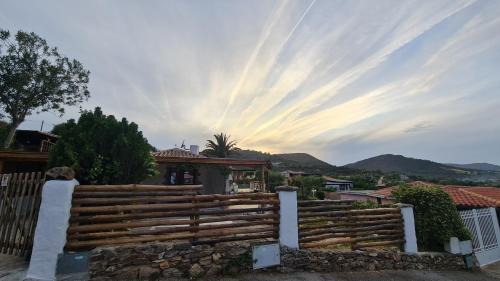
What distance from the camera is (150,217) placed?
5574mm

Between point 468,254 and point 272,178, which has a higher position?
point 272,178

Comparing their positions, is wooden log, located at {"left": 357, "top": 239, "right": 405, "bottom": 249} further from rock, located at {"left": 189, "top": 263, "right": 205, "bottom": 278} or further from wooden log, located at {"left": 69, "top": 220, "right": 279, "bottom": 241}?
rock, located at {"left": 189, "top": 263, "right": 205, "bottom": 278}

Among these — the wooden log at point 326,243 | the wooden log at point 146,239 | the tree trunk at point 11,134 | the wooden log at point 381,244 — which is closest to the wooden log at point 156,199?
the wooden log at point 146,239

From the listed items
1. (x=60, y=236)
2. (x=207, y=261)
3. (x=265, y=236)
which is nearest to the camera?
(x=60, y=236)

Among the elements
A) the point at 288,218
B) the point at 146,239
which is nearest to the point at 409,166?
the point at 288,218

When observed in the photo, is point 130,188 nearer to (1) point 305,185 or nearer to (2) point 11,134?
(2) point 11,134

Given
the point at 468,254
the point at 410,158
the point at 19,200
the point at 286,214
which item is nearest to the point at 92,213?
the point at 19,200

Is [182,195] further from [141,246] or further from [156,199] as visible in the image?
[141,246]

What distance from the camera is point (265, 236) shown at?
21.2 ft

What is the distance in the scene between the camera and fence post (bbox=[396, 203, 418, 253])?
8039 millimetres

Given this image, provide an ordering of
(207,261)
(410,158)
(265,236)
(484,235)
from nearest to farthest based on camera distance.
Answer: (207,261) → (265,236) → (484,235) → (410,158)

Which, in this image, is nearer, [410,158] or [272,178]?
[272,178]

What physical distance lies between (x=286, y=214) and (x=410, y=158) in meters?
137

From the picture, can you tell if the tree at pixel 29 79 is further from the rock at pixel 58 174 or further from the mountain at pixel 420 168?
the mountain at pixel 420 168
